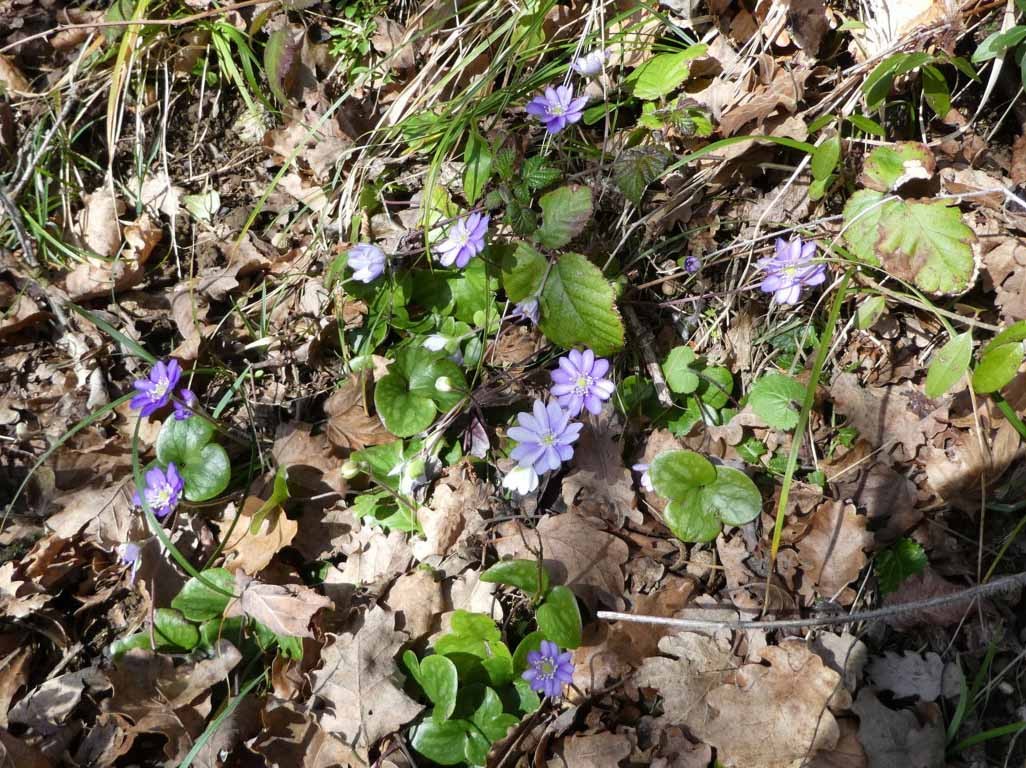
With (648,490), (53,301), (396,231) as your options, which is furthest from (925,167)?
(53,301)

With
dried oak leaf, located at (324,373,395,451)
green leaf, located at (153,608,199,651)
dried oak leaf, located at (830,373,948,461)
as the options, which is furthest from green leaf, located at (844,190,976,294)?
green leaf, located at (153,608,199,651)

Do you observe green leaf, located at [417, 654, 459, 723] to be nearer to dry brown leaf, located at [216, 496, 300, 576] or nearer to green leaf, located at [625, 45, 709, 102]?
dry brown leaf, located at [216, 496, 300, 576]

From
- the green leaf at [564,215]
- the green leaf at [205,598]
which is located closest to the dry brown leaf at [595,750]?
the green leaf at [205,598]

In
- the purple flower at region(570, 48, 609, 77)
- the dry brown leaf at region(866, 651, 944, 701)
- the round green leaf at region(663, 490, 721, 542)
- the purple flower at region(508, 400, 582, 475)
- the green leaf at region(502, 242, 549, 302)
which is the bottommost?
the dry brown leaf at region(866, 651, 944, 701)

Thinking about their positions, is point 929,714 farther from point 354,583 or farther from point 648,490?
point 354,583

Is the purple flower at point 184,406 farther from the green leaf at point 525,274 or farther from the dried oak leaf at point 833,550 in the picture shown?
the dried oak leaf at point 833,550

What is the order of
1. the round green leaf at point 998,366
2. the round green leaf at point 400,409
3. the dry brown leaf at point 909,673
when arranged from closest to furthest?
the round green leaf at point 998,366 < the dry brown leaf at point 909,673 < the round green leaf at point 400,409

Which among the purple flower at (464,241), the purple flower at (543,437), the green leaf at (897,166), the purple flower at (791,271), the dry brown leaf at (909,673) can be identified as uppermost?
the green leaf at (897,166)
